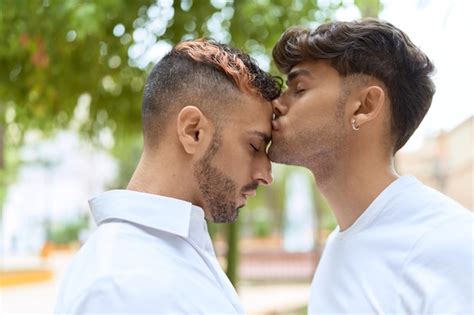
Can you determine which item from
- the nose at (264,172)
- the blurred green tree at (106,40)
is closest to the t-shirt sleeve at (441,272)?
the nose at (264,172)

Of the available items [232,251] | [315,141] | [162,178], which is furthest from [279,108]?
[232,251]

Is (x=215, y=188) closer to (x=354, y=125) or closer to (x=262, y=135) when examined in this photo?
(x=262, y=135)

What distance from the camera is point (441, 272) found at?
116 centimetres

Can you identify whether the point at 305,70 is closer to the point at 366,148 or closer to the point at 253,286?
the point at 366,148

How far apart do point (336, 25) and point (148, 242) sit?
58 cm

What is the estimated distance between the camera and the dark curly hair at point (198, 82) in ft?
3.67

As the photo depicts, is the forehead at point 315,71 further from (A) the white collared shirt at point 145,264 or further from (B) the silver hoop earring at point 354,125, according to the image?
(A) the white collared shirt at point 145,264

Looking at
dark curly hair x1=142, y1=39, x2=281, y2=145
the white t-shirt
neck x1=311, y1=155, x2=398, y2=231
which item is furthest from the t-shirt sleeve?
dark curly hair x1=142, y1=39, x2=281, y2=145

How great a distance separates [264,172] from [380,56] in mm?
316

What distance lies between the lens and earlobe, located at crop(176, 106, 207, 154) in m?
1.08

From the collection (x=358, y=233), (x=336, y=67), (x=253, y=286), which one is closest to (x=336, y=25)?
(x=336, y=67)

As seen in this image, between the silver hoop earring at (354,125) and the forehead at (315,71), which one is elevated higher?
the forehead at (315,71)

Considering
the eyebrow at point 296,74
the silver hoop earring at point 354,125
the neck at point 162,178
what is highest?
the eyebrow at point 296,74

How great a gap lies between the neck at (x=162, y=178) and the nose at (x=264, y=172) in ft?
0.53
